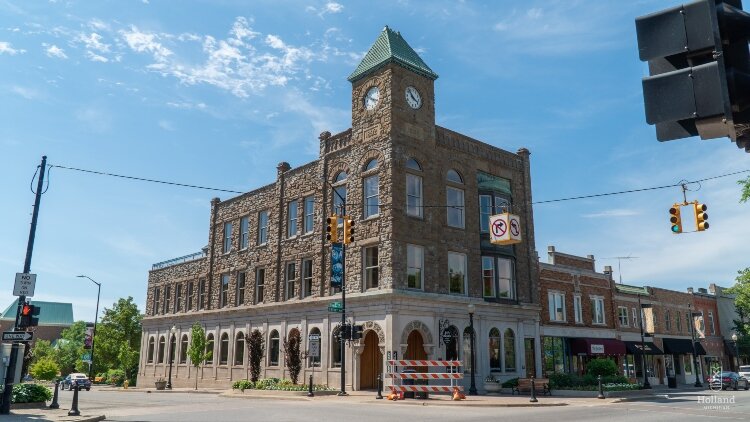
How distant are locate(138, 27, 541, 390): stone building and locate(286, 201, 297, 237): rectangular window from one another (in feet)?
0.50

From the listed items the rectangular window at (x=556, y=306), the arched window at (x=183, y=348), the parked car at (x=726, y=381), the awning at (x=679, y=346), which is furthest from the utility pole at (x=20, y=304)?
the awning at (x=679, y=346)

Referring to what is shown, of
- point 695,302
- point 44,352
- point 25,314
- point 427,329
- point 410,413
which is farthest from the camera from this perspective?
point 44,352

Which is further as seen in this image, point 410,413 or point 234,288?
point 234,288

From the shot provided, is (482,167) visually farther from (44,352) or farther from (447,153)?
(44,352)

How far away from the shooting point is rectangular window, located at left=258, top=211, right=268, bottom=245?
A: 42094mm

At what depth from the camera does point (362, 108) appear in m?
34.2

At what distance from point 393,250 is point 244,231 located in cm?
1824

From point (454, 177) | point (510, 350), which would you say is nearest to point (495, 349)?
point (510, 350)

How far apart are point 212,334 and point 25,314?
25820 millimetres

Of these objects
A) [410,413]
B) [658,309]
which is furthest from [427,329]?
[658,309]

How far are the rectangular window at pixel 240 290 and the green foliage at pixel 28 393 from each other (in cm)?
2044

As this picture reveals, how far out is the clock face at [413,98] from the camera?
33375 mm

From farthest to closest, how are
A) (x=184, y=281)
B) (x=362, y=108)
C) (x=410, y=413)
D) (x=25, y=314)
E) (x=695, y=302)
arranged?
1. (x=695, y=302)
2. (x=184, y=281)
3. (x=362, y=108)
4. (x=25, y=314)
5. (x=410, y=413)

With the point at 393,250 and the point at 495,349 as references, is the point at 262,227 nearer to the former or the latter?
the point at 393,250
